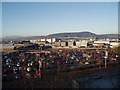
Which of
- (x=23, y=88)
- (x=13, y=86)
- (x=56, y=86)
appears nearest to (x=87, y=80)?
(x=56, y=86)

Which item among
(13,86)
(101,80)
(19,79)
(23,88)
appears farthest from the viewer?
(19,79)

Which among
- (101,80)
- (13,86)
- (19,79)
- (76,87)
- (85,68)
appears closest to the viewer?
(76,87)

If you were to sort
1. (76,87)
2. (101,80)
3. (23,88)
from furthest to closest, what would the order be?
1. (101,80)
2. (23,88)
3. (76,87)

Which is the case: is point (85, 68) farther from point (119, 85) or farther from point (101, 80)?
point (119, 85)

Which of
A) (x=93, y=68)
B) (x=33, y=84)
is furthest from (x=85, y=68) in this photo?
(x=33, y=84)

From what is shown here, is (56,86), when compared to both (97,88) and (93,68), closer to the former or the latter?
(97,88)

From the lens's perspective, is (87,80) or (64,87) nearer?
A: (64,87)

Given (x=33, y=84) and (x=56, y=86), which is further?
(x=33, y=84)

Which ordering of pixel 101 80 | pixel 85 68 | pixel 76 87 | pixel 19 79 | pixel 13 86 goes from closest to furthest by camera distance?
pixel 76 87 → pixel 13 86 → pixel 101 80 → pixel 19 79 → pixel 85 68
